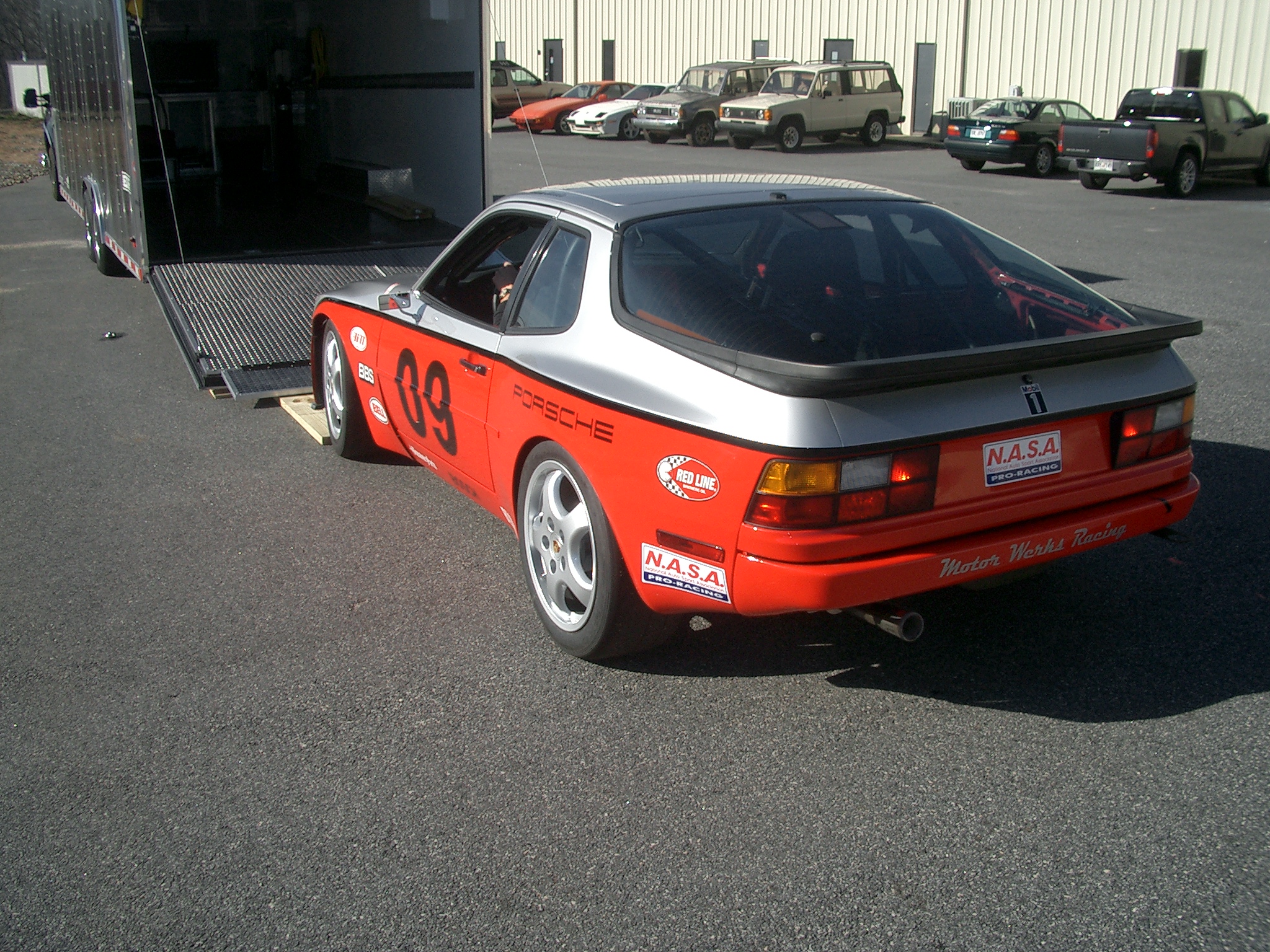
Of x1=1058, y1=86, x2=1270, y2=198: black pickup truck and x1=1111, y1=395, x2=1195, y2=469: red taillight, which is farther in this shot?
x1=1058, y1=86, x2=1270, y2=198: black pickup truck

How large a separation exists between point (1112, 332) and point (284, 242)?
28.6 ft

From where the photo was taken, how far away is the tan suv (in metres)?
34.3

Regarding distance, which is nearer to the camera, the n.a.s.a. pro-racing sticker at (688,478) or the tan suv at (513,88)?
the n.a.s.a. pro-racing sticker at (688,478)

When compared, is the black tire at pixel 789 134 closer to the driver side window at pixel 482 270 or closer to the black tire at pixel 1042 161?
the black tire at pixel 1042 161

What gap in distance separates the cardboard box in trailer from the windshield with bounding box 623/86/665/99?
1784 centimetres

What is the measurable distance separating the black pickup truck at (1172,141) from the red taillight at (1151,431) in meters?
15.8

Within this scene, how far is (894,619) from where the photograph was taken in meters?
3.09

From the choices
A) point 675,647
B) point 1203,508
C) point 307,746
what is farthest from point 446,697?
point 1203,508

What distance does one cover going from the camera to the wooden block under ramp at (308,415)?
6133 millimetres

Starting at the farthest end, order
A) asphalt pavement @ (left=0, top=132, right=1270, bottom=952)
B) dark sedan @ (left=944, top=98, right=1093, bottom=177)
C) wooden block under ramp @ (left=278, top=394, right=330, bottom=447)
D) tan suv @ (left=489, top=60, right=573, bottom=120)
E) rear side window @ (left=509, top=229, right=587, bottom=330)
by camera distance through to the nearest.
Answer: tan suv @ (left=489, top=60, right=573, bottom=120) < dark sedan @ (left=944, top=98, right=1093, bottom=177) < wooden block under ramp @ (left=278, top=394, right=330, bottom=447) < rear side window @ (left=509, top=229, right=587, bottom=330) < asphalt pavement @ (left=0, top=132, right=1270, bottom=952)

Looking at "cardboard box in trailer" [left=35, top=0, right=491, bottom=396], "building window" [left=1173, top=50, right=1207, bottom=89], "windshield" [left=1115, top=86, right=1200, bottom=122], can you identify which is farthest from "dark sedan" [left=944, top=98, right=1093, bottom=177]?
"cardboard box in trailer" [left=35, top=0, right=491, bottom=396]

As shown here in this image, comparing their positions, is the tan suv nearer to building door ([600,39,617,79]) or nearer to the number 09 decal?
building door ([600,39,617,79])

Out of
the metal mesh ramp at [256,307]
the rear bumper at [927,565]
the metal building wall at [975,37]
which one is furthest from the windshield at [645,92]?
the rear bumper at [927,565]

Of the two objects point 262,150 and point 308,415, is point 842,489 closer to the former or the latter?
point 308,415
